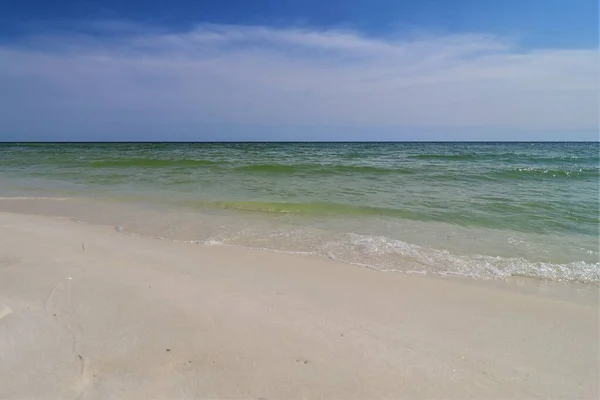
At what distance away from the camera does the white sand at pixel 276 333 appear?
1916 millimetres

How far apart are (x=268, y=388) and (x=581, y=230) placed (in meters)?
5.83

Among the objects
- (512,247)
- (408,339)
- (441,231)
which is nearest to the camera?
(408,339)

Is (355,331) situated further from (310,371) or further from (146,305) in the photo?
(146,305)

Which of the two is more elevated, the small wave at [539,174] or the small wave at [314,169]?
the small wave at [314,169]

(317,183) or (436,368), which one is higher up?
(317,183)

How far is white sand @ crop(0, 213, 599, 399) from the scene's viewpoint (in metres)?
1.92

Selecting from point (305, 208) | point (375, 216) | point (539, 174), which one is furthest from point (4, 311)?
point (539, 174)

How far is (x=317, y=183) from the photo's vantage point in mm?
11047

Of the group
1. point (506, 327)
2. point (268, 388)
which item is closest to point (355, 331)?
point (268, 388)

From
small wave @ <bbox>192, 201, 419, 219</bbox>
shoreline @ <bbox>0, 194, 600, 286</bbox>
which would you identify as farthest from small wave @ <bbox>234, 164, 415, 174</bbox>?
shoreline @ <bbox>0, 194, 600, 286</bbox>

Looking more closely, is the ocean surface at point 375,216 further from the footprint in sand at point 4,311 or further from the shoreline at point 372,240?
the footprint in sand at point 4,311

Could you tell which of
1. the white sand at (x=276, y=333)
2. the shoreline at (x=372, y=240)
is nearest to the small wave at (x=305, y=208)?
the shoreline at (x=372, y=240)

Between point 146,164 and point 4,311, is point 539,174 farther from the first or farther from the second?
point 146,164

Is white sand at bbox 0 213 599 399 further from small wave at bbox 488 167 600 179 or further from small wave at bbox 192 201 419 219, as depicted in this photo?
small wave at bbox 488 167 600 179
